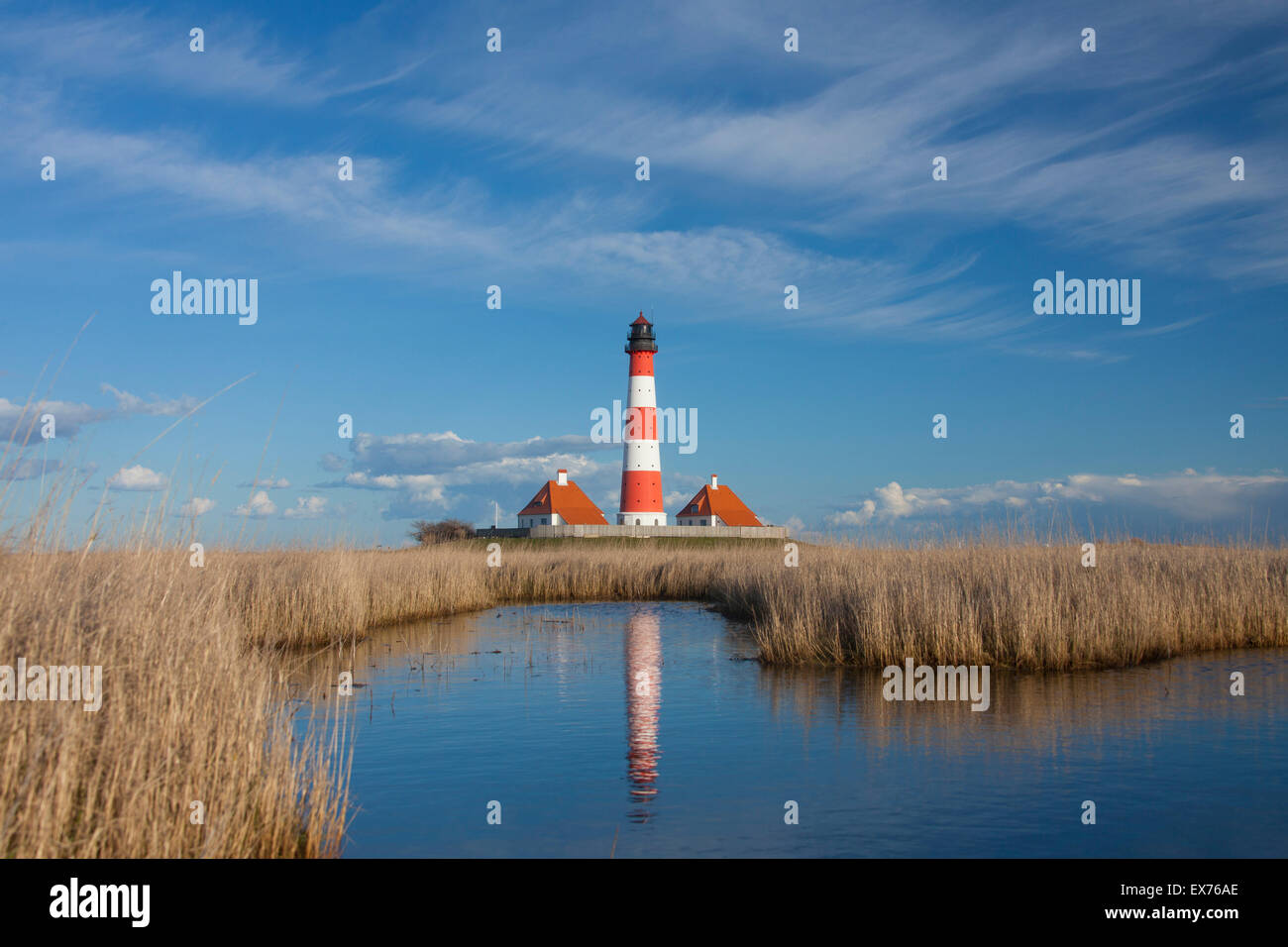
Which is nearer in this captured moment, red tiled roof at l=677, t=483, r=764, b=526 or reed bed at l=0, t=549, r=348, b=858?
reed bed at l=0, t=549, r=348, b=858

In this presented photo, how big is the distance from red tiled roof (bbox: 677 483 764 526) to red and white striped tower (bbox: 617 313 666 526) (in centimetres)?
890

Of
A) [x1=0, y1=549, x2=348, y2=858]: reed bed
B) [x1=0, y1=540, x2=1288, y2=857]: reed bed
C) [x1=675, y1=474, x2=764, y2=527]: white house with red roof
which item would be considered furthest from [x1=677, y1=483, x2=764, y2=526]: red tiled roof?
[x1=0, y1=549, x2=348, y2=858]: reed bed

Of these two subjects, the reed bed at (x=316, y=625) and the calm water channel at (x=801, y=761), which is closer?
the reed bed at (x=316, y=625)

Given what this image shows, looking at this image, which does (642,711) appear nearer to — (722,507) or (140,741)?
(140,741)

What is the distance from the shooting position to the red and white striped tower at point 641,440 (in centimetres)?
4669

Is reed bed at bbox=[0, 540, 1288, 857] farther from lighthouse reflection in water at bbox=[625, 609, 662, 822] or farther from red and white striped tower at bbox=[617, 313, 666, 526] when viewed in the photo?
red and white striped tower at bbox=[617, 313, 666, 526]

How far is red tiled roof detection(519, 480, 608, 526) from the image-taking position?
5347 centimetres

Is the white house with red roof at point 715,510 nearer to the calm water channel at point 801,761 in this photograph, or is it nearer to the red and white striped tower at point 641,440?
the red and white striped tower at point 641,440

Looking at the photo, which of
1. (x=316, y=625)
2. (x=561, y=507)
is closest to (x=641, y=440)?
(x=561, y=507)

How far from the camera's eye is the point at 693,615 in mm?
21531

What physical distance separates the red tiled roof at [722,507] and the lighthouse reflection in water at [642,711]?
36922mm

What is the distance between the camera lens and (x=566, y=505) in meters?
53.9

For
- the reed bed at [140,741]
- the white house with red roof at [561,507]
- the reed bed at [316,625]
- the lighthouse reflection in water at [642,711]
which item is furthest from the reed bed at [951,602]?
the white house with red roof at [561,507]

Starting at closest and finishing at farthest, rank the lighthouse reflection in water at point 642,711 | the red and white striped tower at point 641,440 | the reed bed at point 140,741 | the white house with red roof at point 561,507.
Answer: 1. the reed bed at point 140,741
2. the lighthouse reflection in water at point 642,711
3. the red and white striped tower at point 641,440
4. the white house with red roof at point 561,507
